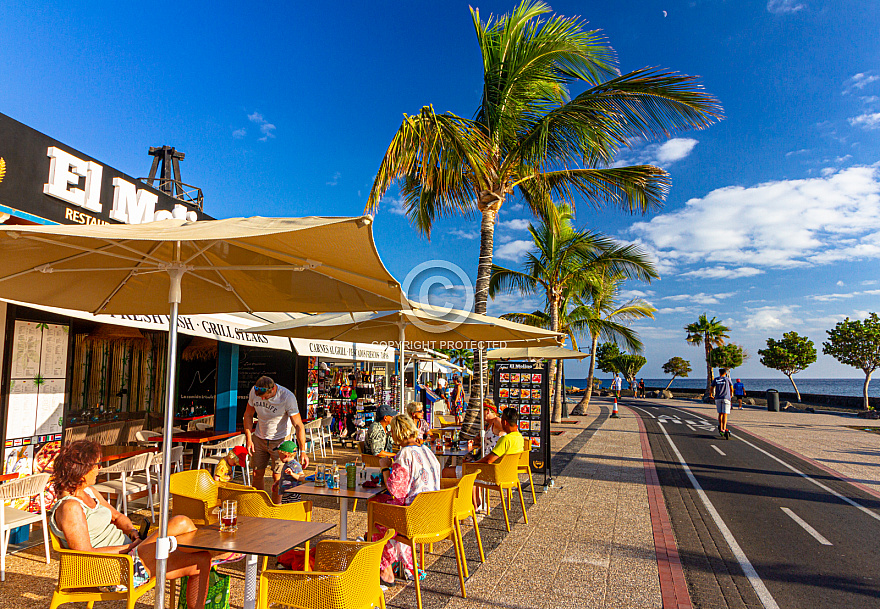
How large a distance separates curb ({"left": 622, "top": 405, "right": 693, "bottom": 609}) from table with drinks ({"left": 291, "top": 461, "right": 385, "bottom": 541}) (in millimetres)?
2757

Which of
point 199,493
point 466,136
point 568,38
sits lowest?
point 199,493

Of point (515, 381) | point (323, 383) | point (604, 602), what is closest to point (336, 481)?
point (604, 602)

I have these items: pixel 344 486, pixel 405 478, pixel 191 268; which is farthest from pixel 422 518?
pixel 191 268

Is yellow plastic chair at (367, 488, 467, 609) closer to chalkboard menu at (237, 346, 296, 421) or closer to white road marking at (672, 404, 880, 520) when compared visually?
white road marking at (672, 404, 880, 520)

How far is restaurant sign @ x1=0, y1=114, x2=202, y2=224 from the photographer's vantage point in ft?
20.6

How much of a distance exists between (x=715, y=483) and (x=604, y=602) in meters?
6.50

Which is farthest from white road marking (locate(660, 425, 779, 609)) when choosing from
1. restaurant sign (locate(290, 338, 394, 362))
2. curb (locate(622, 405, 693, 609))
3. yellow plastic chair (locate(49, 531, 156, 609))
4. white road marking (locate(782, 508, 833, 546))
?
restaurant sign (locate(290, 338, 394, 362))

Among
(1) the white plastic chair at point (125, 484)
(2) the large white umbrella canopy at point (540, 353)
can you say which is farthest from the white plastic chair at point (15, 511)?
(2) the large white umbrella canopy at point (540, 353)

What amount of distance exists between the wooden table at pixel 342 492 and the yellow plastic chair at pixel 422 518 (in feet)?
1.11

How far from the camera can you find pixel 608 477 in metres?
9.91

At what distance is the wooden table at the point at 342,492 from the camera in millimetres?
4766

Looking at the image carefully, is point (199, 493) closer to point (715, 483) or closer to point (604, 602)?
point (604, 602)

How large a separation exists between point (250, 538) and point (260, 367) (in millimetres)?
11269

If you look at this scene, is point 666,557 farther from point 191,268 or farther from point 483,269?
point 483,269
